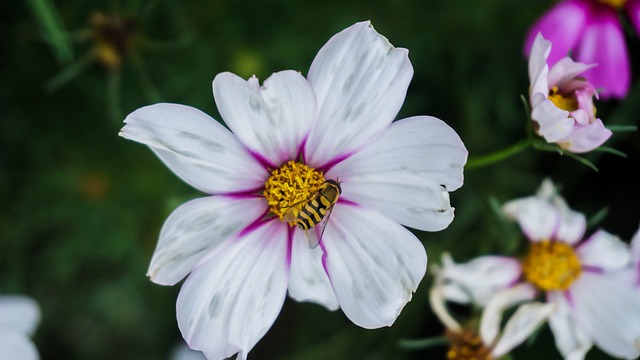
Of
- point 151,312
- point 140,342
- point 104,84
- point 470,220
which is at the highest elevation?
point 104,84

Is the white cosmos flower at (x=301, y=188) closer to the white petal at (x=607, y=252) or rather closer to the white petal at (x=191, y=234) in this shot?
the white petal at (x=191, y=234)

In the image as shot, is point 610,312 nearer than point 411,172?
No

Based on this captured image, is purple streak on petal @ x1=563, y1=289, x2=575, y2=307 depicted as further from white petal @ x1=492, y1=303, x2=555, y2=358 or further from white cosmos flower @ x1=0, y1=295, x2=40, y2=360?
white cosmos flower @ x1=0, y1=295, x2=40, y2=360

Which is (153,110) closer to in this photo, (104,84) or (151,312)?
(104,84)

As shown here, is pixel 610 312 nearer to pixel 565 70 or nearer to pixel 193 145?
pixel 565 70

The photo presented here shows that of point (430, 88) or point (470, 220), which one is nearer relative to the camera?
point (470, 220)

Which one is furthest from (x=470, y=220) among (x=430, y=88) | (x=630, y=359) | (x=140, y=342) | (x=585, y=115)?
(x=140, y=342)

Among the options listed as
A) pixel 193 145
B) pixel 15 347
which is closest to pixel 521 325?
pixel 193 145
